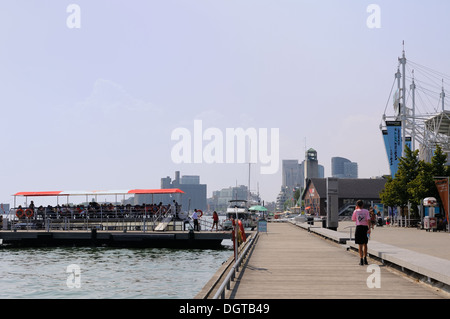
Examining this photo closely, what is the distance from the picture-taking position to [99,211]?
42625 millimetres

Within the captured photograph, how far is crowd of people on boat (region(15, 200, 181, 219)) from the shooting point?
4191cm

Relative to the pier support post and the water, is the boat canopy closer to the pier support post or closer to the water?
the water

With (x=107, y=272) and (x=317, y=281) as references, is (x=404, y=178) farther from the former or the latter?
(x=317, y=281)

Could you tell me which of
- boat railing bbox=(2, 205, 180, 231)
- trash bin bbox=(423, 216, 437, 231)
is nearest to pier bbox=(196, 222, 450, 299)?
boat railing bbox=(2, 205, 180, 231)

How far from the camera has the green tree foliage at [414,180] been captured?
49000 millimetres

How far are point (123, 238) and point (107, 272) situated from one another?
13.4 metres

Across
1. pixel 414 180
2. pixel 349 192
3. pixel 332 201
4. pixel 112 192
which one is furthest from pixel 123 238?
pixel 349 192

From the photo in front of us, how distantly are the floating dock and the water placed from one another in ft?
3.05

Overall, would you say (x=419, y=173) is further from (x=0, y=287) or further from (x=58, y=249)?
(x=0, y=287)

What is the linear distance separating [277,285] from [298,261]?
5.71 metres

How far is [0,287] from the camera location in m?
20.5

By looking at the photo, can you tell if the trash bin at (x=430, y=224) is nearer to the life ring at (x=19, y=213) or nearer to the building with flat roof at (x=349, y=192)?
the life ring at (x=19, y=213)

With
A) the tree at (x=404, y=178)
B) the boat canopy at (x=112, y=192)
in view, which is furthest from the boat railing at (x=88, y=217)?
the tree at (x=404, y=178)
